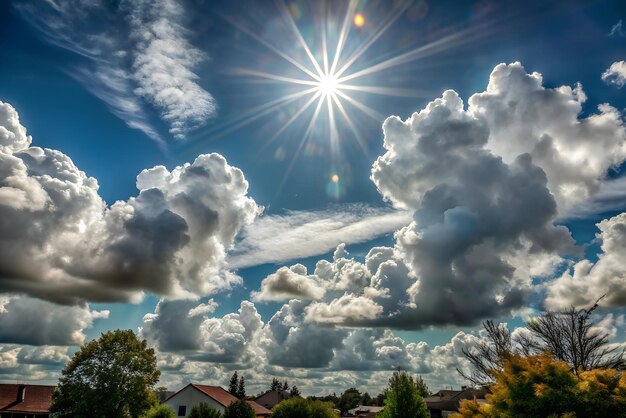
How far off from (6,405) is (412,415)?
56557mm

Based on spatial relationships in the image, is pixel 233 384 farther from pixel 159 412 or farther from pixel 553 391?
pixel 553 391

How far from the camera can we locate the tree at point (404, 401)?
122 feet

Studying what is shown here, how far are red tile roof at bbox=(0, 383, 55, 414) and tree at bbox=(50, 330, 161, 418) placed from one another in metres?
24.5

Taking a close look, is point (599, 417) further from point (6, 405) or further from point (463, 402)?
point (6, 405)

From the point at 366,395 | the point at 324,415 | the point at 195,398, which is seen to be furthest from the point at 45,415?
the point at 366,395

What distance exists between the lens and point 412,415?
3700cm

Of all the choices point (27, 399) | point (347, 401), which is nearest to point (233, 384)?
point (347, 401)

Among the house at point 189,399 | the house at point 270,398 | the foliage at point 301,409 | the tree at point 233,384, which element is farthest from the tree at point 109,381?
the tree at point 233,384

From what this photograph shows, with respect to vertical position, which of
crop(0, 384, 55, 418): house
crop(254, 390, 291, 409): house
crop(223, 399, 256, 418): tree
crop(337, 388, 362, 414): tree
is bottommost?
crop(337, 388, 362, 414): tree

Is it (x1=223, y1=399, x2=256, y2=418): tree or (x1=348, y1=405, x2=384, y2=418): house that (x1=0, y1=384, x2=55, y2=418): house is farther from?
(x1=348, y1=405, x2=384, y2=418): house

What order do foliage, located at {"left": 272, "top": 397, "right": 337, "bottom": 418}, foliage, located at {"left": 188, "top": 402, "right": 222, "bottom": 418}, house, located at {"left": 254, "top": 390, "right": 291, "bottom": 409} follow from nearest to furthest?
1. foliage, located at {"left": 188, "top": 402, "right": 222, "bottom": 418}
2. foliage, located at {"left": 272, "top": 397, "right": 337, "bottom": 418}
3. house, located at {"left": 254, "top": 390, "right": 291, "bottom": 409}

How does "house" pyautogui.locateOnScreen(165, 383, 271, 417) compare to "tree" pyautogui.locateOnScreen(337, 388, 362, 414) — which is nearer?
"house" pyautogui.locateOnScreen(165, 383, 271, 417)

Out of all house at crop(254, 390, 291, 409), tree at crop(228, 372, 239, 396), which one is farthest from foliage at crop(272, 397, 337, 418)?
tree at crop(228, 372, 239, 396)

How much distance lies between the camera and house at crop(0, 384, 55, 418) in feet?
192
